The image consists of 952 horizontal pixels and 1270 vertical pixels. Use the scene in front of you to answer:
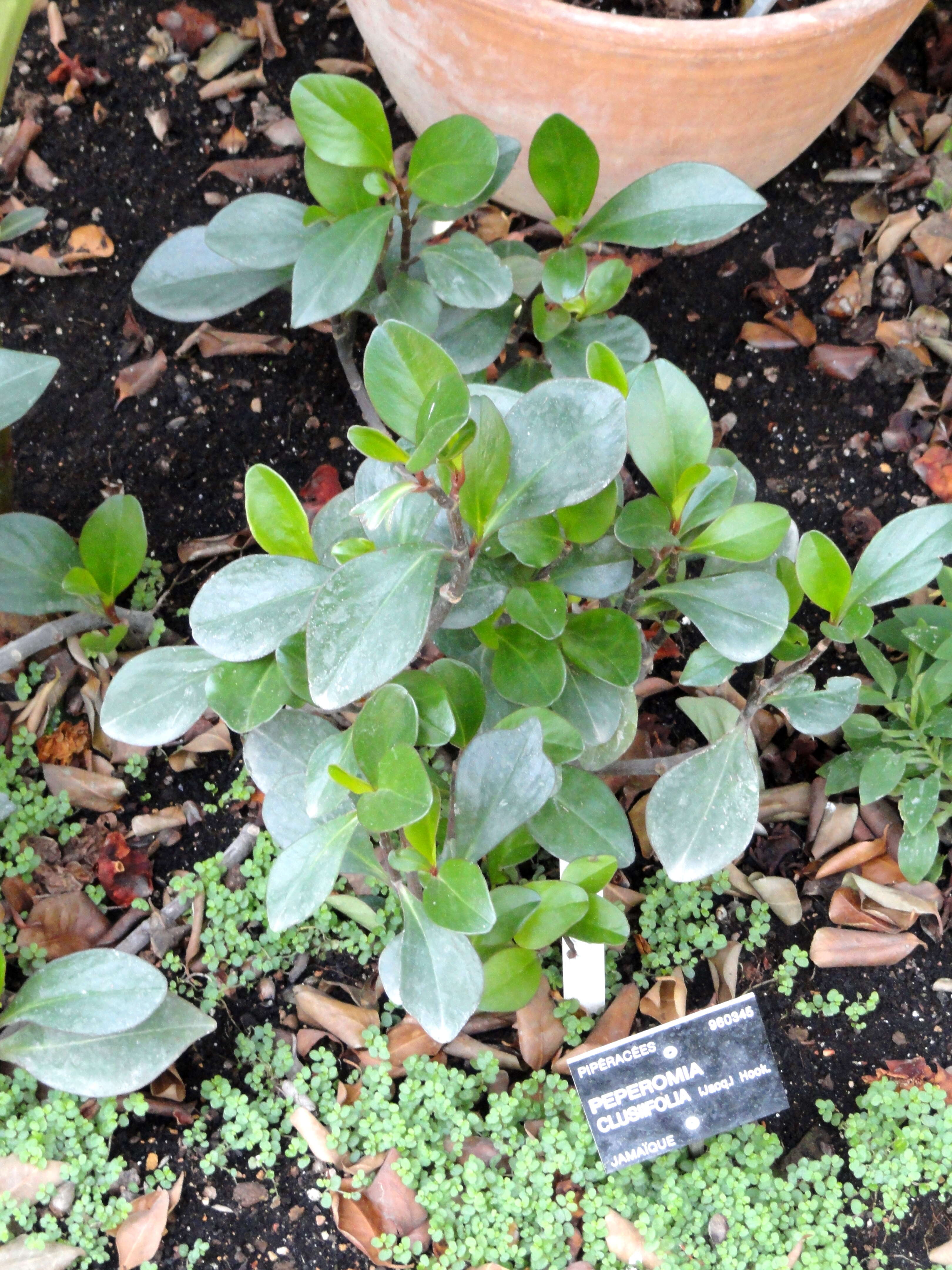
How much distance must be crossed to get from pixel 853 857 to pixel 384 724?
31.3 inches

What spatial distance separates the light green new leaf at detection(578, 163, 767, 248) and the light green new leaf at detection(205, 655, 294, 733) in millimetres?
600

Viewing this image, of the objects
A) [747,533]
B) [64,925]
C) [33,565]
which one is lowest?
[64,925]

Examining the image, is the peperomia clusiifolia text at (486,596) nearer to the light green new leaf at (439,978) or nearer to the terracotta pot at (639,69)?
the light green new leaf at (439,978)

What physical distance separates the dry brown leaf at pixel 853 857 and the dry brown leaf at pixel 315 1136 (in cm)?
70

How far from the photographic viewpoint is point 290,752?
3.67 ft

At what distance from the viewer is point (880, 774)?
125 centimetres

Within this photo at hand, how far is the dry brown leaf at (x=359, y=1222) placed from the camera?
1.16 meters

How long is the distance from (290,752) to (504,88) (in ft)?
3.07

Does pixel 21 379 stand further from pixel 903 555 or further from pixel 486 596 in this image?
pixel 903 555

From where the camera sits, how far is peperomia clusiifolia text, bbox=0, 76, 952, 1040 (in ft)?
2.80

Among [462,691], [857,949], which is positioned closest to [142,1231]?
[462,691]

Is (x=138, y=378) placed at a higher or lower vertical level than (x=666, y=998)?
higher

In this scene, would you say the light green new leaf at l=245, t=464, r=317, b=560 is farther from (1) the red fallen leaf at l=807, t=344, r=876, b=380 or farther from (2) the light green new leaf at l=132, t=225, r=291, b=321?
(1) the red fallen leaf at l=807, t=344, r=876, b=380

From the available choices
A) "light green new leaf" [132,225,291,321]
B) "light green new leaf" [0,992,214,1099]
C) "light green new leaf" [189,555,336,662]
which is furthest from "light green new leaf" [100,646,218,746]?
"light green new leaf" [132,225,291,321]
